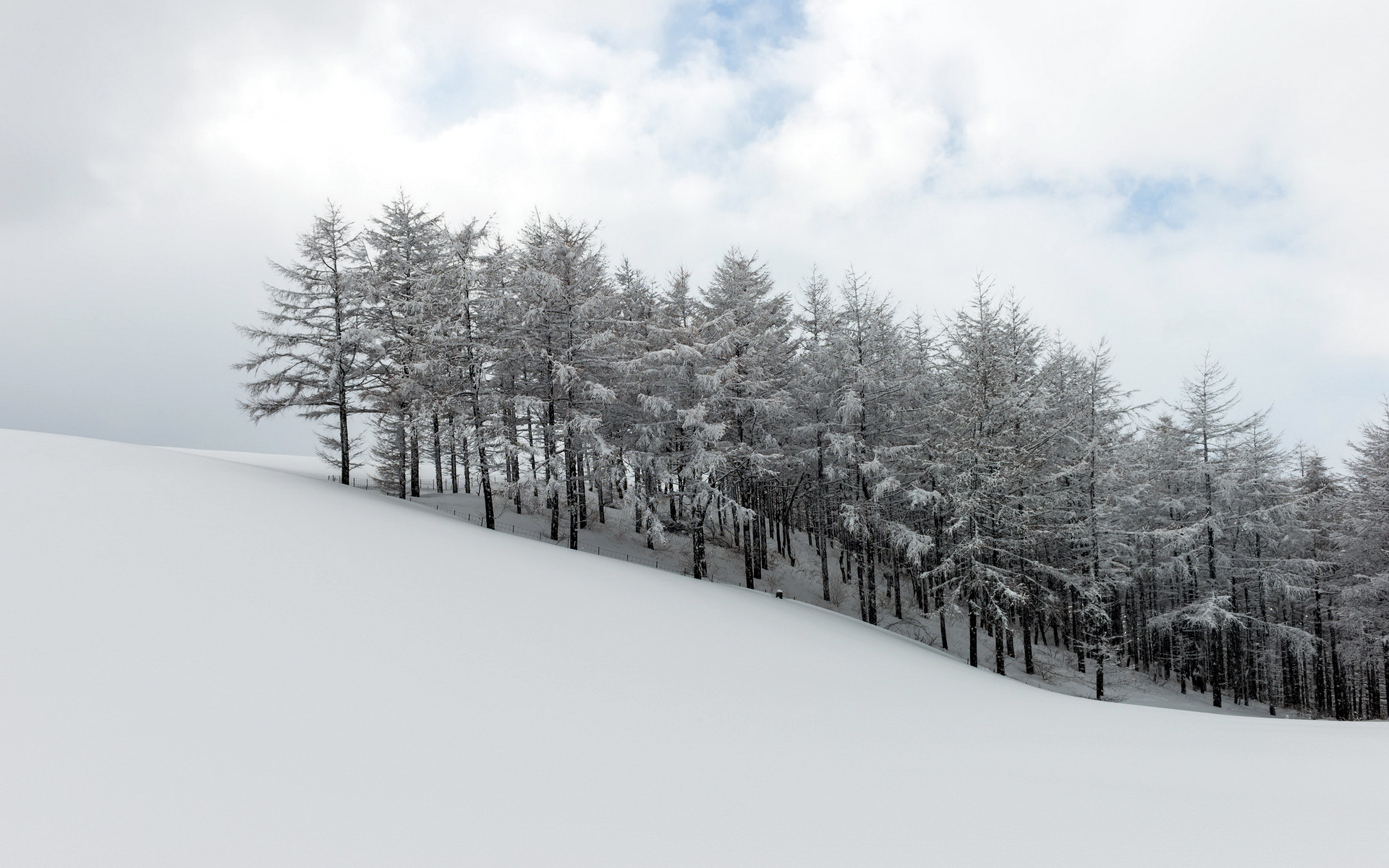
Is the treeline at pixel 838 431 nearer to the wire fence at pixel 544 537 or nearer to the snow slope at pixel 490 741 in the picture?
the wire fence at pixel 544 537

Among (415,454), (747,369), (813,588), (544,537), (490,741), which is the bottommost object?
(813,588)

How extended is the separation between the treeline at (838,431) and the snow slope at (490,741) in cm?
866

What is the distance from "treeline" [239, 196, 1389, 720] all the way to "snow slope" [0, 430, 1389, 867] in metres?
8.66

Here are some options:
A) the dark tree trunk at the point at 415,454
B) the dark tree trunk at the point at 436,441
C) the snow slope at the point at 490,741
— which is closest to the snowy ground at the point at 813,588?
the dark tree trunk at the point at 415,454

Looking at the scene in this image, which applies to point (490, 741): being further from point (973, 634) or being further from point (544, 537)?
point (544, 537)

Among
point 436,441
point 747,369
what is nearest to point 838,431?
point 747,369

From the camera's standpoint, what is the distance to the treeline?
19594 millimetres

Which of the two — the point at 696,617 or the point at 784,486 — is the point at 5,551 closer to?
the point at 696,617

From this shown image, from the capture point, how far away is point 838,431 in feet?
74.7

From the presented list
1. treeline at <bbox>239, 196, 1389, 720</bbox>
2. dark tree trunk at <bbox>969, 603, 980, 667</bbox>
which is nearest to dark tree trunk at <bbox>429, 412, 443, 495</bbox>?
treeline at <bbox>239, 196, 1389, 720</bbox>

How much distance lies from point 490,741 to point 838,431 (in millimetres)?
19342

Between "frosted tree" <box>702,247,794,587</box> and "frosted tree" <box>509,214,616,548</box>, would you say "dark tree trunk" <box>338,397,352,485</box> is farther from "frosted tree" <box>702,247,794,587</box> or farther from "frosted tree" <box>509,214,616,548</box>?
"frosted tree" <box>702,247,794,587</box>

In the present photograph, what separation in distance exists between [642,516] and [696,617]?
8.39 meters

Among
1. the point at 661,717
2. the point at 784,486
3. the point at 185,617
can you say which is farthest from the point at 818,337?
the point at 185,617
